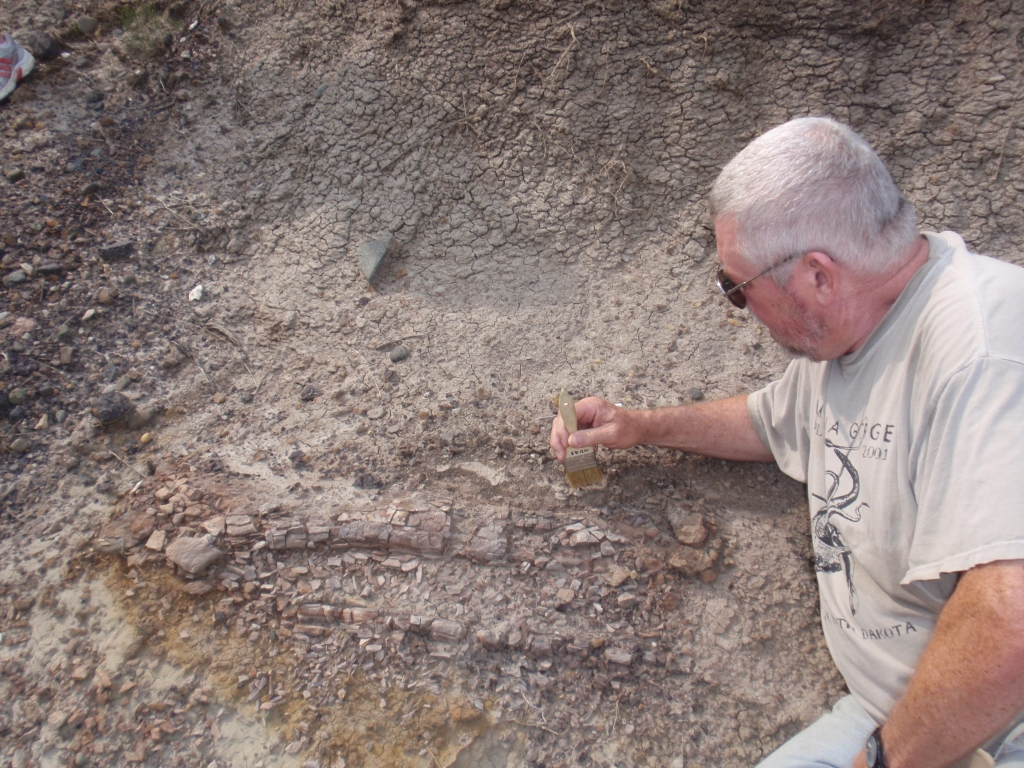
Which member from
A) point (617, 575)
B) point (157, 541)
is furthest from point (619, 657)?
point (157, 541)

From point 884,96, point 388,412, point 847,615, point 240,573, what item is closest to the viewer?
point 847,615

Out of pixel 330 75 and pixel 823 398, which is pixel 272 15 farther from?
pixel 823 398

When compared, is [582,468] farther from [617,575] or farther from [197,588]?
[197,588]

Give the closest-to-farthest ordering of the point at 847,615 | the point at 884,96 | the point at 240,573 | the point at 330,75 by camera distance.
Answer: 1. the point at 847,615
2. the point at 240,573
3. the point at 884,96
4. the point at 330,75

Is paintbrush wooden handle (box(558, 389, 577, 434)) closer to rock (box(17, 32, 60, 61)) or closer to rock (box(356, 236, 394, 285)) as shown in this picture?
rock (box(356, 236, 394, 285))

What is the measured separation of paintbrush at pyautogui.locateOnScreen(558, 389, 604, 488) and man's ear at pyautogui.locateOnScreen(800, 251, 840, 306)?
88 cm

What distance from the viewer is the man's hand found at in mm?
2316

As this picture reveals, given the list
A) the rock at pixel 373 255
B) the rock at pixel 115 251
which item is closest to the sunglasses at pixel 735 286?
the rock at pixel 373 255

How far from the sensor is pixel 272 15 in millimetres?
3645

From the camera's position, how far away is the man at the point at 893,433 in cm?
136

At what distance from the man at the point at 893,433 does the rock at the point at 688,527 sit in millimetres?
394

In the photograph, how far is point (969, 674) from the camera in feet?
4.50

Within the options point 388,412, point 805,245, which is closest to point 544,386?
point 388,412

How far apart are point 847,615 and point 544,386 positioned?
55.0 inches
